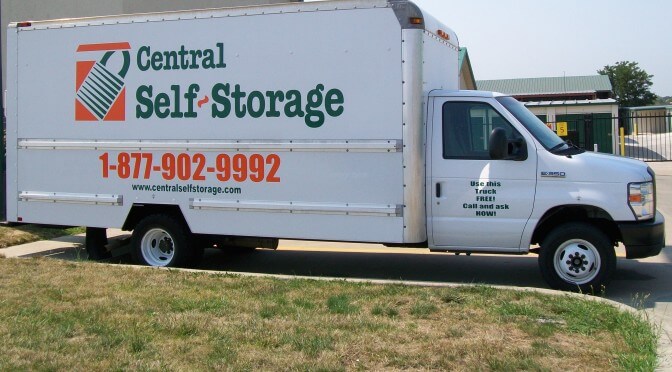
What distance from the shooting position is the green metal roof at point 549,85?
171ft

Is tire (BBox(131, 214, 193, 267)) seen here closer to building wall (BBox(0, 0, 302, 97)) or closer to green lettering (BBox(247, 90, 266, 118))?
green lettering (BBox(247, 90, 266, 118))

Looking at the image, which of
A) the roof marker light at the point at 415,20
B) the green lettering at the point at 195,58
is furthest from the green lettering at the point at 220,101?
the roof marker light at the point at 415,20

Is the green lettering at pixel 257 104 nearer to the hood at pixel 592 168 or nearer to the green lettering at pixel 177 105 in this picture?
the green lettering at pixel 177 105

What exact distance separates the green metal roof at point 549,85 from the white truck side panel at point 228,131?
146 feet

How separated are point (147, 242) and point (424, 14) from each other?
173 inches

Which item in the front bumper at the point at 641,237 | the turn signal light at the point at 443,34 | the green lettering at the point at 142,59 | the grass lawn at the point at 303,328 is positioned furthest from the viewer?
the green lettering at the point at 142,59

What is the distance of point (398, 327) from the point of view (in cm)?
594

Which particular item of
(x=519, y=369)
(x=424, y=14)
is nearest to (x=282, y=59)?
(x=424, y=14)

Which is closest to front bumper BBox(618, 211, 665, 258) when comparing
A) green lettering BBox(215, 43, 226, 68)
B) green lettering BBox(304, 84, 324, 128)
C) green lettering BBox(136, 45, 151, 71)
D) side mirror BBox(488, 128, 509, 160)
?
side mirror BBox(488, 128, 509, 160)

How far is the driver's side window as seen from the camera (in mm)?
7824

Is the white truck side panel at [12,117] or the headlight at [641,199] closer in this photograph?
the headlight at [641,199]

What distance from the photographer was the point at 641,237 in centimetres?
732

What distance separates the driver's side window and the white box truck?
15 mm

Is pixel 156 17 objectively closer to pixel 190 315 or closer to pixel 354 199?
pixel 354 199
